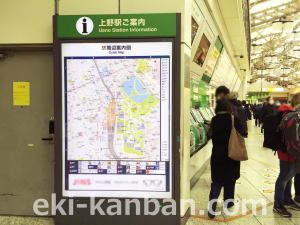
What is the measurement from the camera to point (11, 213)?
3.15 metres

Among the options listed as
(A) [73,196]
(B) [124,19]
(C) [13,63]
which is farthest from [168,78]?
(C) [13,63]

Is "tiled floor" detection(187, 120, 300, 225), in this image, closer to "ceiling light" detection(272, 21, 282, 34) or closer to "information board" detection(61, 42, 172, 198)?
"information board" detection(61, 42, 172, 198)

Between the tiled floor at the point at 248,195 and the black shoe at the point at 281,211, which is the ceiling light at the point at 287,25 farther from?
the black shoe at the point at 281,211

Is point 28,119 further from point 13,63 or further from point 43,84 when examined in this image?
point 13,63

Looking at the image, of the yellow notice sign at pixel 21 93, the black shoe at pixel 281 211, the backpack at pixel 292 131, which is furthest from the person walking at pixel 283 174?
the yellow notice sign at pixel 21 93

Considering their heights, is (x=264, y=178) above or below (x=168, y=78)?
below

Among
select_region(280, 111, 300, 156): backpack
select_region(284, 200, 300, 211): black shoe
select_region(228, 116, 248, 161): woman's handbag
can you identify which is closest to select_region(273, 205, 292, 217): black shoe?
select_region(284, 200, 300, 211): black shoe

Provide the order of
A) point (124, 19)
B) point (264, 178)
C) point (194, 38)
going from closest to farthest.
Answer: point (124, 19) → point (194, 38) → point (264, 178)

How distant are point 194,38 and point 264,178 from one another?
9.27 feet

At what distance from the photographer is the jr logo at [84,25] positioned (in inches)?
104

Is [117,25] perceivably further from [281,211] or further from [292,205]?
[292,205]

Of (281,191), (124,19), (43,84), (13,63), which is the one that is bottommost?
(281,191)

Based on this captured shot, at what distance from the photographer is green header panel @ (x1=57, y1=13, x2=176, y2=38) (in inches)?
103

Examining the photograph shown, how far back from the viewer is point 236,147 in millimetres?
2900
